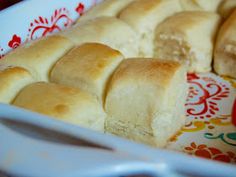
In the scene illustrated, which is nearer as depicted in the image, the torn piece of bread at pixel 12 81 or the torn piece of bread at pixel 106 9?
the torn piece of bread at pixel 12 81

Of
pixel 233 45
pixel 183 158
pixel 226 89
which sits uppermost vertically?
pixel 183 158

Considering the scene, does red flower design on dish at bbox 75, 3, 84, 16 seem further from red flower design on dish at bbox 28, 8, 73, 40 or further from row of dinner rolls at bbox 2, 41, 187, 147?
row of dinner rolls at bbox 2, 41, 187, 147

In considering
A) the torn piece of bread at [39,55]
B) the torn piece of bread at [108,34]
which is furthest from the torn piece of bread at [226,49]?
the torn piece of bread at [39,55]

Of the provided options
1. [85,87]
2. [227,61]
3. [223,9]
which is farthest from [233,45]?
[85,87]

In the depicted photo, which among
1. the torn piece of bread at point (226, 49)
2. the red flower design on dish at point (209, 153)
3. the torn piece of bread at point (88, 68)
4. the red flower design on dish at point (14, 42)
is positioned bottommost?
the red flower design on dish at point (209, 153)

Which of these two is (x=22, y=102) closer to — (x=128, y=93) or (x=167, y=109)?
(x=128, y=93)

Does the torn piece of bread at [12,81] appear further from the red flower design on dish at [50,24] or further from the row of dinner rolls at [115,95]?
the red flower design on dish at [50,24]
